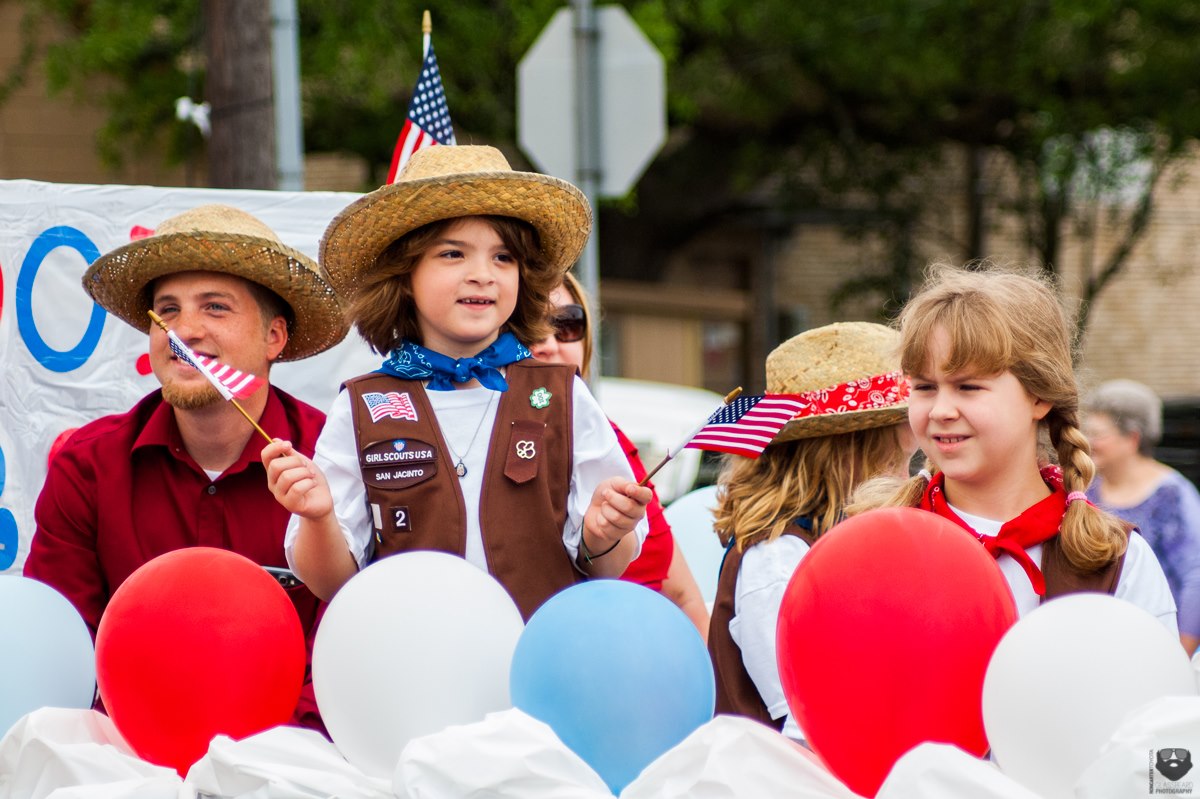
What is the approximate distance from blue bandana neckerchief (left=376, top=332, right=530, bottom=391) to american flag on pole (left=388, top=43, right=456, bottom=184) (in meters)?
1.84

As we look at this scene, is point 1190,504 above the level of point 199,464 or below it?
below

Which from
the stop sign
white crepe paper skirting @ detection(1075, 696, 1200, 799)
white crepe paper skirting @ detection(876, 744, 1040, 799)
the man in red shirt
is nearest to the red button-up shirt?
the man in red shirt

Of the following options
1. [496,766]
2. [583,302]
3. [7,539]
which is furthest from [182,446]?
[496,766]

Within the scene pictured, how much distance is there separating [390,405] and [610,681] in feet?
2.96

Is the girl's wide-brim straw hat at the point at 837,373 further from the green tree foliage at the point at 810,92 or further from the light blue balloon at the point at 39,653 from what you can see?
the green tree foliage at the point at 810,92

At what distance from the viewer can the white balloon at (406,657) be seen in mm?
2242

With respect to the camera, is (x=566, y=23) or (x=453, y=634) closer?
(x=453, y=634)

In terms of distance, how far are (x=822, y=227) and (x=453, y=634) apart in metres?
18.0

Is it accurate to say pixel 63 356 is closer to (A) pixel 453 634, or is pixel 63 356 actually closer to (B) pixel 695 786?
(A) pixel 453 634

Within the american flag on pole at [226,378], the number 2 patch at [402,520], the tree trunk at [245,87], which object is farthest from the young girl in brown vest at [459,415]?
the tree trunk at [245,87]

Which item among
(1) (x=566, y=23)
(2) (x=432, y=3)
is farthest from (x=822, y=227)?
(1) (x=566, y=23)

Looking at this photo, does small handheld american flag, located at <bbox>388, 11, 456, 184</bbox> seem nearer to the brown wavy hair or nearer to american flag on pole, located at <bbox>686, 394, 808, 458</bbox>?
the brown wavy hair

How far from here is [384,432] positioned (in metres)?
2.83

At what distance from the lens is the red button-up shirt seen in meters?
3.28
